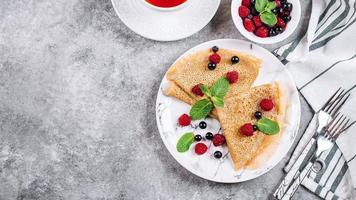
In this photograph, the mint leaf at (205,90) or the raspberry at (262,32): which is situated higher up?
the raspberry at (262,32)

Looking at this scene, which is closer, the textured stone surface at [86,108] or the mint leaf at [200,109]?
the mint leaf at [200,109]

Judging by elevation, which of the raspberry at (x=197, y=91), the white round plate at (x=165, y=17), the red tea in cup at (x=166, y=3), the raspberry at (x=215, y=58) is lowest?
the raspberry at (x=197, y=91)

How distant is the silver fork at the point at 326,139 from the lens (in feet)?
5.61

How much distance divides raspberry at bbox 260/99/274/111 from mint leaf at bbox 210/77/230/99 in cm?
12

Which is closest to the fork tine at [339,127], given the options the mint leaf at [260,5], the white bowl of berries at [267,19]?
the white bowl of berries at [267,19]

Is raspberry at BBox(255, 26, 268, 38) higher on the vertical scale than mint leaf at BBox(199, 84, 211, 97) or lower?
higher

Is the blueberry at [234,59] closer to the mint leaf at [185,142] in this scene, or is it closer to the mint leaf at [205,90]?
the mint leaf at [205,90]

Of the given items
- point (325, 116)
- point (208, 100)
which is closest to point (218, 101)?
point (208, 100)

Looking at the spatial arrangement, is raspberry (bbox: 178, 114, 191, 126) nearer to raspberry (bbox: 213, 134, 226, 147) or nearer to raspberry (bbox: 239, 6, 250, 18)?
raspberry (bbox: 213, 134, 226, 147)

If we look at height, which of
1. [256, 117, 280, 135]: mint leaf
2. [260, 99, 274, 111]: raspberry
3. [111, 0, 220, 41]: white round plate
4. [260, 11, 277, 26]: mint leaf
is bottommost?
[256, 117, 280, 135]: mint leaf

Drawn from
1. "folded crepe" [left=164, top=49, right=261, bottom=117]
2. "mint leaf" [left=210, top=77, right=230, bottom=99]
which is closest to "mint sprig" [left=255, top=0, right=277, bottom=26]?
"folded crepe" [left=164, top=49, right=261, bottom=117]

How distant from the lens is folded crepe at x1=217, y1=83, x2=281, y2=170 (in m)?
1.67

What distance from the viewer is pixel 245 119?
1.69 metres

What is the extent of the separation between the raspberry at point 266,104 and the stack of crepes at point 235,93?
0.03 metres
